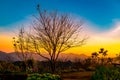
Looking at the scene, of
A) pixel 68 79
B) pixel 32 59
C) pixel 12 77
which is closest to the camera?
pixel 12 77

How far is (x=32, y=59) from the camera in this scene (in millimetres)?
36719

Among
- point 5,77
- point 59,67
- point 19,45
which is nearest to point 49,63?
point 59,67

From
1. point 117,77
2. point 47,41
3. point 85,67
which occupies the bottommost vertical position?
point 117,77

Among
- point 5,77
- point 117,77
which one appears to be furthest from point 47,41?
point 117,77

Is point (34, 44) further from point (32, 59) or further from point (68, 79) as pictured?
point (68, 79)

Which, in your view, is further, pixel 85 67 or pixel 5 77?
pixel 85 67

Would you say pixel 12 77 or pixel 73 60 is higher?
pixel 73 60

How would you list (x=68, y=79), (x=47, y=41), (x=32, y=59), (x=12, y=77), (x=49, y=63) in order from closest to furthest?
(x=12, y=77)
(x=68, y=79)
(x=47, y=41)
(x=49, y=63)
(x=32, y=59)

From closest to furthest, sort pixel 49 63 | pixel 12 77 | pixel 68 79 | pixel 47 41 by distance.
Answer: pixel 12 77
pixel 68 79
pixel 47 41
pixel 49 63

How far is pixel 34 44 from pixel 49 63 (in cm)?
412

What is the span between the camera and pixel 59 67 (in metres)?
34.6

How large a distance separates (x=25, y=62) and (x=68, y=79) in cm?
1385

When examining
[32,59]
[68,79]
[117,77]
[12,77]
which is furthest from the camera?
[32,59]

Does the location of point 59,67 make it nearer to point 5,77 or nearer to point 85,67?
point 85,67
